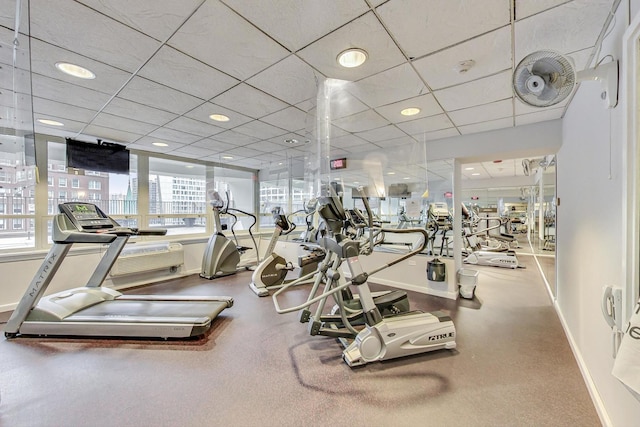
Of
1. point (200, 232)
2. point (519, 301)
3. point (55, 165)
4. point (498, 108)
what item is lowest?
point (519, 301)

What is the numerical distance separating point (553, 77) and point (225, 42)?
83.9 inches

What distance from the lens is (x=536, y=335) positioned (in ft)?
9.32

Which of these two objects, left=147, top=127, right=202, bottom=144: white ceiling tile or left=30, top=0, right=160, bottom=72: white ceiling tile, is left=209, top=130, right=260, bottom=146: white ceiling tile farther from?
left=30, top=0, right=160, bottom=72: white ceiling tile

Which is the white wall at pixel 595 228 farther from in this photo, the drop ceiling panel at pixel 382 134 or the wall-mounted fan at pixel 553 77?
the drop ceiling panel at pixel 382 134

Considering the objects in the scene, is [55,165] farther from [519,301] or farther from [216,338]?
[519,301]

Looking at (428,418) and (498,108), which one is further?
(498,108)

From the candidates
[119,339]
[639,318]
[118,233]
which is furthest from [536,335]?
[118,233]

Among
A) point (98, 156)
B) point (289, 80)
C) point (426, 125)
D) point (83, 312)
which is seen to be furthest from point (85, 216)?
point (426, 125)

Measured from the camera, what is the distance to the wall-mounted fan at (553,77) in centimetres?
138

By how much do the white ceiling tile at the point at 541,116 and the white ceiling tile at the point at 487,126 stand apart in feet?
0.37

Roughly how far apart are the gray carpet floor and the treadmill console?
119cm

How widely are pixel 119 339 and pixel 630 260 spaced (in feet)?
13.3

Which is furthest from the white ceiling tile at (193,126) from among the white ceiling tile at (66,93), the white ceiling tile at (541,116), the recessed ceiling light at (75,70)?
the white ceiling tile at (541,116)

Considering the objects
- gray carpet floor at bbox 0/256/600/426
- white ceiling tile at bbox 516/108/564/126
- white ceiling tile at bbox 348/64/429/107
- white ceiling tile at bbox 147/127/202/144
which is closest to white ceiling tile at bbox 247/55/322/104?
white ceiling tile at bbox 348/64/429/107
